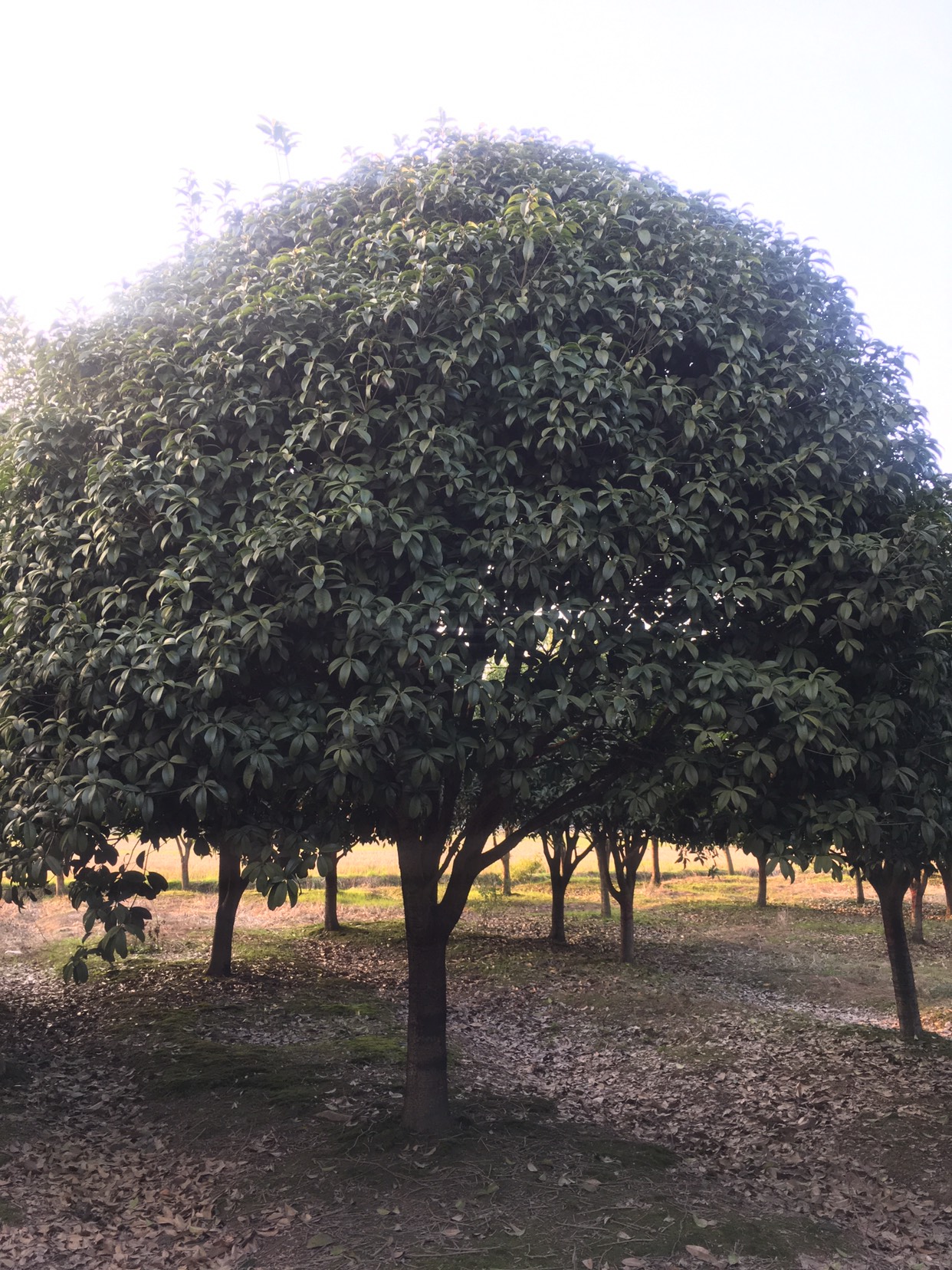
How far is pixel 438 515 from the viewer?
6016mm

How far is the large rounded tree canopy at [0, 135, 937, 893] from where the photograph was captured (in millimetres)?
5500

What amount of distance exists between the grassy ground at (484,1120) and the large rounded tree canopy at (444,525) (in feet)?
9.72

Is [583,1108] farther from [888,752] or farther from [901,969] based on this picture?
[888,752]

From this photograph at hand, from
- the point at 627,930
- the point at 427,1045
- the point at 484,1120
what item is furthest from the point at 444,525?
the point at 627,930

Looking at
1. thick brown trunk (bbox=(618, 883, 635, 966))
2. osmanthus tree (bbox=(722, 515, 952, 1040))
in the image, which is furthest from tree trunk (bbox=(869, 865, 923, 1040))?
thick brown trunk (bbox=(618, 883, 635, 966))

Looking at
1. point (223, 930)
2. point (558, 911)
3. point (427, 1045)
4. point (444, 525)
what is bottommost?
point (558, 911)

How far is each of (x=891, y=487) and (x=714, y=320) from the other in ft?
5.80

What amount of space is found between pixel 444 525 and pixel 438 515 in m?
0.25

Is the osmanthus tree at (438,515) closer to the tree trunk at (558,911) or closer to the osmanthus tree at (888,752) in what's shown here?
the osmanthus tree at (888,752)

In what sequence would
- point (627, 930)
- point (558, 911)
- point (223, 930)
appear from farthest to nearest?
point (558, 911) → point (627, 930) → point (223, 930)

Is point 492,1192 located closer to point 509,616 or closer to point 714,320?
point 509,616

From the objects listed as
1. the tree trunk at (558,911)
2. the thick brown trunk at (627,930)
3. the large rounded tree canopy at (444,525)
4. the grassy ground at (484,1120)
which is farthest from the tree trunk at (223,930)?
the large rounded tree canopy at (444,525)

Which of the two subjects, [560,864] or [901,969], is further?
[560,864]

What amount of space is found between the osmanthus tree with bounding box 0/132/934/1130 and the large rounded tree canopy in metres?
0.03
